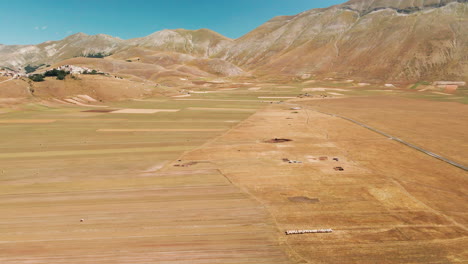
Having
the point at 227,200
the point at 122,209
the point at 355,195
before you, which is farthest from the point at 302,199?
the point at 122,209

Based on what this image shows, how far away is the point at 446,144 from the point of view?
47.6 meters

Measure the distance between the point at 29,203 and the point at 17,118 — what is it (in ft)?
201

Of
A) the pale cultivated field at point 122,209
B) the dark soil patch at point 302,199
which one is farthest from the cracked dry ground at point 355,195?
the pale cultivated field at point 122,209

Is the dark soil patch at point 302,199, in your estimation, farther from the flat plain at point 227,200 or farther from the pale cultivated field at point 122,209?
the pale cultivated field at point 122,209

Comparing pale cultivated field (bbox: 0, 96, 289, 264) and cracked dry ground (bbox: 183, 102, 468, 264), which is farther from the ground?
pale cultivated field (bbox: 0, 96, 289, 264)

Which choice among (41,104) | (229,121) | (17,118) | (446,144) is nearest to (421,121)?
(446,144)

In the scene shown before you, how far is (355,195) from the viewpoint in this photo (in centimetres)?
2634

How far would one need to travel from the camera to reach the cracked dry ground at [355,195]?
18.2 m

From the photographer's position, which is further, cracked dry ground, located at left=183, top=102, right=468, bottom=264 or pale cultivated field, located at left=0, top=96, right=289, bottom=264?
cracked dry ground, located at left=183, top=102, right=468, bottom=264

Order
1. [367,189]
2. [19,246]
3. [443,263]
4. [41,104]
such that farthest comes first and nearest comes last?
[41,104]
[367,189]
[19,246]
[443,263]

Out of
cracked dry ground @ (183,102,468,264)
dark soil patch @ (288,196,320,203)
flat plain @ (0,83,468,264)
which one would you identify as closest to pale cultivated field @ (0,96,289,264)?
flat plain @ (0,83,468,264)

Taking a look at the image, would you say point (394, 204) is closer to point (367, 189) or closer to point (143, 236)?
point (367, 189)

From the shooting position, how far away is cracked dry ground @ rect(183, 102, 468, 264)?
59.8 feet

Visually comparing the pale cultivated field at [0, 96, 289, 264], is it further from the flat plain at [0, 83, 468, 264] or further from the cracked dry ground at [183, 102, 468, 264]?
the cracked dry ground at [183, 102, 468, 264]
